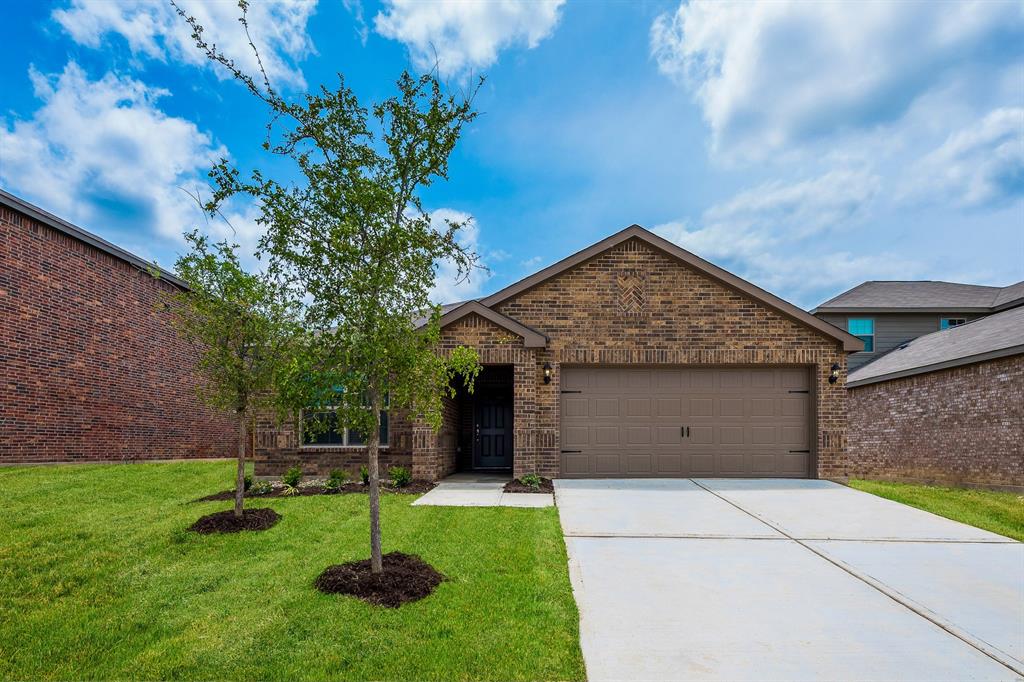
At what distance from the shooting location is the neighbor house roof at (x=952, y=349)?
12.4 m

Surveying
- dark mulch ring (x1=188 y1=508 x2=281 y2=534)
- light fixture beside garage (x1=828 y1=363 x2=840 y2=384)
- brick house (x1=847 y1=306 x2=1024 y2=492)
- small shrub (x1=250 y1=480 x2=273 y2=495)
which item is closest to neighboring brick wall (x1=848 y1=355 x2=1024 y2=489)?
brick house (x1=847 y1=306 x2=1024 y2=492)

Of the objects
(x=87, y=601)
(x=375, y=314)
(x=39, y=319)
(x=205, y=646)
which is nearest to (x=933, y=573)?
(x=375, y=314)

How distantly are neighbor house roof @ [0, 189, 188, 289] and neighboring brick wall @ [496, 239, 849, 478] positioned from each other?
7625 mm

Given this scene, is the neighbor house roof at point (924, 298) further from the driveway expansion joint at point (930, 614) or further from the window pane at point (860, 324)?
the driveway expansion joint at point (930, 614)

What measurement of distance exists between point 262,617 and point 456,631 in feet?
5.35

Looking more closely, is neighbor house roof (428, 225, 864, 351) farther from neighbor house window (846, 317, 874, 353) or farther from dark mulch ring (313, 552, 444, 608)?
neighbor house window (846, 317, 874, 353)

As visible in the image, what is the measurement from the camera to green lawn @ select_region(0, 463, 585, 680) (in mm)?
3773

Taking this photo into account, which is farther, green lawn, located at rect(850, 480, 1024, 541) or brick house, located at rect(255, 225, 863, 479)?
brick house, located at rect(255, 225, 863, 479)

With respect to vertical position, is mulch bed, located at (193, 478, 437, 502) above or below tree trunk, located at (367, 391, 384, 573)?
below

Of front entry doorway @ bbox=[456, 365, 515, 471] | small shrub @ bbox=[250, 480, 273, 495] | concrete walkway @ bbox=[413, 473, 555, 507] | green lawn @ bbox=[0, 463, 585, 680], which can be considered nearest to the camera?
green lawn @ bbox=[0, 463, 585, 680]

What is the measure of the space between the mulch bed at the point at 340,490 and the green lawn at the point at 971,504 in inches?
343

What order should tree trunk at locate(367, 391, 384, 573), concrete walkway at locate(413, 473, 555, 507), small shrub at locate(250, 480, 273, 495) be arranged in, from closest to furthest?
1. tree trunk at locate(367, 391, 384, 573)
2. concrete walkway at locate(413, 473, 555, 507)
3. small shrub at locate(250, 480, 273, 495)

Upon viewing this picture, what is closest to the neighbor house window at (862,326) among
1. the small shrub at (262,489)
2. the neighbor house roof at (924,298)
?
the neighbor house roof at (924,298)

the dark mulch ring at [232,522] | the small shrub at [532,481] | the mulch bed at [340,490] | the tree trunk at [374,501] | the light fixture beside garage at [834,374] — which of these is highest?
the light fixture beside garage at [834,374]
